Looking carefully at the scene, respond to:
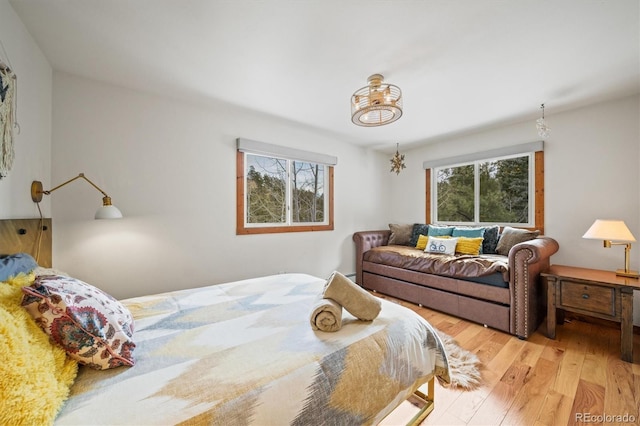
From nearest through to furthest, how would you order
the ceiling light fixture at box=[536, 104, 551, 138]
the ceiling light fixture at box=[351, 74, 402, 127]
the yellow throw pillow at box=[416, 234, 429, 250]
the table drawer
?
the ceiling light fixture at box=[351, 74, 402, 127] → the table drawer → the ceiling light fixture at box=[536, 104, 551, 138] → the yellow throw pillow at box=[416, 234, 429, 250]

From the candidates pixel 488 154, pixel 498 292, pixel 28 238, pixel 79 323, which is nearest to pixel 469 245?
pixel 498 292

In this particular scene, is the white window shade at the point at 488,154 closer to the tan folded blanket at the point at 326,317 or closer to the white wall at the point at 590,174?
the white wall at the point at 590,174

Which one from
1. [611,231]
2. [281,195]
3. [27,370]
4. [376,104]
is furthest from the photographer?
[281,195]

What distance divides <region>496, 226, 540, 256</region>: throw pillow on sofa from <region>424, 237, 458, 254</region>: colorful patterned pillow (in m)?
0.50

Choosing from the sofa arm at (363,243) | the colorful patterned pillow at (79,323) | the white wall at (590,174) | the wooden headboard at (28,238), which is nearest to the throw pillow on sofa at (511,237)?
the white wall at (590,174)

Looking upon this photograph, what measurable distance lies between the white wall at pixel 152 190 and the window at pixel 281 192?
14cm

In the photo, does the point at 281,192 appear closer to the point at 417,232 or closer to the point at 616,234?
the point at 417,232

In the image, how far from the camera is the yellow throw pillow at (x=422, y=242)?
355cm

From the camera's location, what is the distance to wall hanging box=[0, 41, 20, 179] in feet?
4.27

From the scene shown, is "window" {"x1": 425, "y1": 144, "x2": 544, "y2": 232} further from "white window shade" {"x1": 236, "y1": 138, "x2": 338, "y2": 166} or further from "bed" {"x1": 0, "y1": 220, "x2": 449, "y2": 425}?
"bed" {"x1": 0, "y1": 220, "x2": 449, "y2": 425}

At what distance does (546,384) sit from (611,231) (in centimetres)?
156

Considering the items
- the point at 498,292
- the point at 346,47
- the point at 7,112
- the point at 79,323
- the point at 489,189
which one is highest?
the point at 346,47

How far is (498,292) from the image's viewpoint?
2.44 metres

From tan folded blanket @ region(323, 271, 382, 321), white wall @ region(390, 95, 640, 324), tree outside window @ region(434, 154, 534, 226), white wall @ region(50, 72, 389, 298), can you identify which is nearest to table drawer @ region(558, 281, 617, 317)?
white wall @ region(390, 95, 640, 324)
